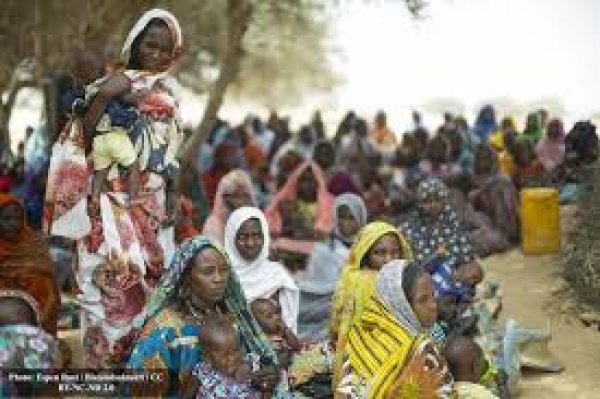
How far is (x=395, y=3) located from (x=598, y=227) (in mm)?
3435

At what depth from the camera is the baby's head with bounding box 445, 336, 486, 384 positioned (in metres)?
5.19

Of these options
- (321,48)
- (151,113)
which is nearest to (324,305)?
(151,113)

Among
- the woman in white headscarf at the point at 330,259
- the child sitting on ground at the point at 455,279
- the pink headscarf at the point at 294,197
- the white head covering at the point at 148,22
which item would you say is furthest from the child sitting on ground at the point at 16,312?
the pink headscarf at the point at 294,197

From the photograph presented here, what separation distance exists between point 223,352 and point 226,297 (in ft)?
1.36

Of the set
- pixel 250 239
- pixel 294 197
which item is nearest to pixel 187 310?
pixel 250 239

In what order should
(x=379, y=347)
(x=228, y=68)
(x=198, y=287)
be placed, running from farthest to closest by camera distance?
(x=228, y=68) < (x=198, y=287) < (x=379, y=347)

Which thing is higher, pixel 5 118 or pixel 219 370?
pixel 5 118

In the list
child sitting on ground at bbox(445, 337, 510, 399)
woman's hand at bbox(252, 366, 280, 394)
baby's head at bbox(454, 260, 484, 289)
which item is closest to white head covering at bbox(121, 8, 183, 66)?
woman's hand at bbox(252, 366, 280, 394)

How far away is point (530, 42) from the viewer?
45.2 metres

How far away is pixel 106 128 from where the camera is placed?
17.5ft

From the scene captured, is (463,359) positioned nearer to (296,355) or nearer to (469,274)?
(296,355)

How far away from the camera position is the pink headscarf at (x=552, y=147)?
519 inches

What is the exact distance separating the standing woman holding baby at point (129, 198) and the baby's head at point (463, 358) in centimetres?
151

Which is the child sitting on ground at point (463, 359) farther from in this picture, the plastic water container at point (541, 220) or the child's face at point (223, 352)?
the plastic water container at point (541, 220)
